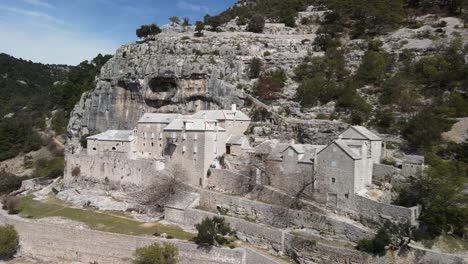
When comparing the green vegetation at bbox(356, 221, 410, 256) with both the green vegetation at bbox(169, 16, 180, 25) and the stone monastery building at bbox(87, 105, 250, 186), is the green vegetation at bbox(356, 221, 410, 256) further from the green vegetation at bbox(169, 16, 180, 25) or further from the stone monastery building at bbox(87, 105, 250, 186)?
the green vegetation at bbox(169, 16, 180, 25)

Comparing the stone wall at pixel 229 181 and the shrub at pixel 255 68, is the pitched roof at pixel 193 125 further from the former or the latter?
the shrub at pixel 255 68

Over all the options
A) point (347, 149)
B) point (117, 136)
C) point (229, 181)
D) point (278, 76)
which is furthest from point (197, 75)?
point (347, 149)

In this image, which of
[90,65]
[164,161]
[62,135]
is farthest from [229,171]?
[90,65]

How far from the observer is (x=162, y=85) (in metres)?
52.2

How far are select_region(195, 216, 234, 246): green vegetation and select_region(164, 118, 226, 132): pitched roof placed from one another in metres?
9.24

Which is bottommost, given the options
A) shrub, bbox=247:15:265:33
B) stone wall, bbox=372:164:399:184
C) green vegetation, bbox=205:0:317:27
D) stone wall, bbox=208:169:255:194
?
stone wall, bbox=208:169:255:194

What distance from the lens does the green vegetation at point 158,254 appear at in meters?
25.0

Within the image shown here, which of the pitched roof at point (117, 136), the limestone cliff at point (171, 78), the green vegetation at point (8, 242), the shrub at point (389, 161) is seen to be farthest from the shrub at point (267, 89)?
the green vegetation at point (8, 242)

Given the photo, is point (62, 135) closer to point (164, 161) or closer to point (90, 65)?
point (90, 65)

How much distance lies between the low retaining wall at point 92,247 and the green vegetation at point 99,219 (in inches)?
44.9

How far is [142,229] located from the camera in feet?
100

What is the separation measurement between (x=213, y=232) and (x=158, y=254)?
3899 mm

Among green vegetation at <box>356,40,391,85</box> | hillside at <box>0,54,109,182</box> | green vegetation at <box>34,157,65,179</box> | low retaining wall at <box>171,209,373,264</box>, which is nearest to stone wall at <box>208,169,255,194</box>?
low retaining wall at <box>171,209,373,264</box>

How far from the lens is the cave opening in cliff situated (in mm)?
51562
